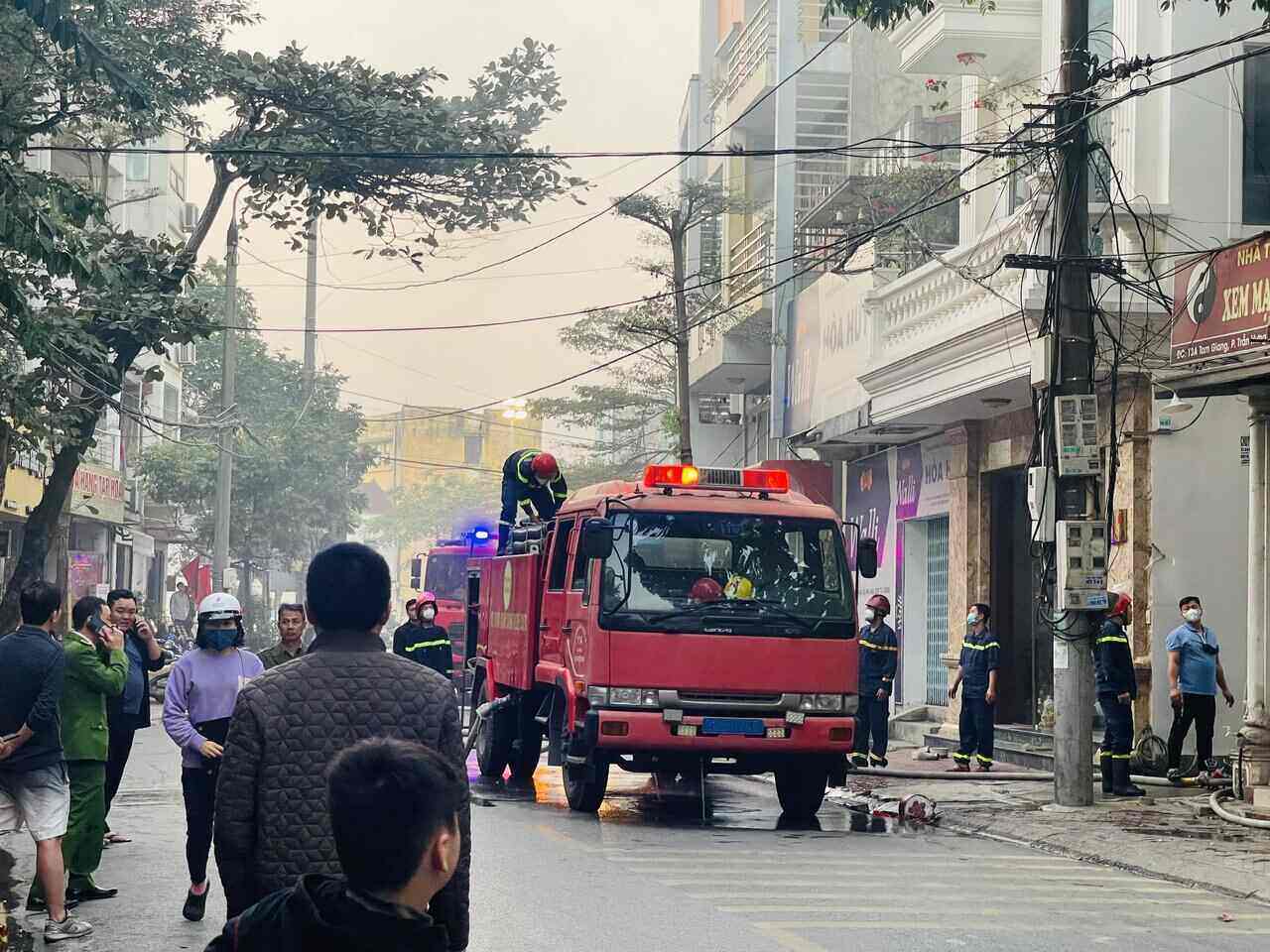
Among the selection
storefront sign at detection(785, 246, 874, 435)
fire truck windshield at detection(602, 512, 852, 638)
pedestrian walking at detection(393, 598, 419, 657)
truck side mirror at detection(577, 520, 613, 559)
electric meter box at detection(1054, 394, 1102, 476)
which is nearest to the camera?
truck side mirror at detection(577, 520, 613, 559)

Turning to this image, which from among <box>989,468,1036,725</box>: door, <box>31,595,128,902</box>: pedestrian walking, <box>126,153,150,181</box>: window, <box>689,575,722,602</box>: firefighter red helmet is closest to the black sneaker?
<box>31,595,128,902</box>: pedestrian walking

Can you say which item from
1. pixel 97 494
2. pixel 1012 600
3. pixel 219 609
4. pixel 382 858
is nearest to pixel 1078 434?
pixel 219 609

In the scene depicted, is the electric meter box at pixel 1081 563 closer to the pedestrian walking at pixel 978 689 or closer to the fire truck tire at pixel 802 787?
the fire truck tire at pixel 802 787

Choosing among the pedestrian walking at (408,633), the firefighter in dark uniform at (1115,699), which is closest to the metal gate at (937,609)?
the pedestrian walking at (408,633)

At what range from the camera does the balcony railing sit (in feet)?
105

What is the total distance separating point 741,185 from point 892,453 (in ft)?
40.3

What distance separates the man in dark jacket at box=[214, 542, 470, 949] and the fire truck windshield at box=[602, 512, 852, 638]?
915 cm

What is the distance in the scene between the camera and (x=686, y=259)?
135 ft

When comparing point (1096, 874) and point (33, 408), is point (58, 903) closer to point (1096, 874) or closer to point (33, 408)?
point (1096, 874)

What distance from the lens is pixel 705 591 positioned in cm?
1414

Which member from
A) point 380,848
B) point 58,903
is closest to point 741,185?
point 58,903

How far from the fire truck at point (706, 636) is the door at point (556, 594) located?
0.06 meters

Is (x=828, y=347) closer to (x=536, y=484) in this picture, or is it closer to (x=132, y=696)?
(x=536, y=484)

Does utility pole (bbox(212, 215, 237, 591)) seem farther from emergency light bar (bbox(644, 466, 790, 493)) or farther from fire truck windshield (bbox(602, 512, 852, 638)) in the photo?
fire truck windshield (bbox(602, 512, 852, 638))
